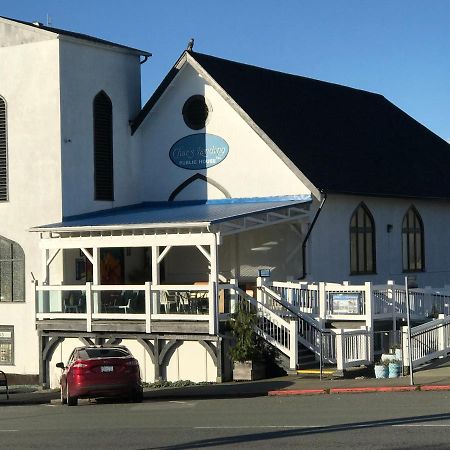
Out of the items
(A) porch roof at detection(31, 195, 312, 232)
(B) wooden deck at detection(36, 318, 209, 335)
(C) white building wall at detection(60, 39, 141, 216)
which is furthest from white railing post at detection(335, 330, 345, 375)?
(C) white building wall at detection(60, 39, 141, 216)

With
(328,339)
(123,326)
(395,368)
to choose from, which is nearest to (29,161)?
(123,326)

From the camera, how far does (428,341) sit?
2716 cm

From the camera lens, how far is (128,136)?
3516cm

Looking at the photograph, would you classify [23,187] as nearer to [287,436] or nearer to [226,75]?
[226,75]

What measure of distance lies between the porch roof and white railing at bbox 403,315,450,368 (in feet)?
18.4

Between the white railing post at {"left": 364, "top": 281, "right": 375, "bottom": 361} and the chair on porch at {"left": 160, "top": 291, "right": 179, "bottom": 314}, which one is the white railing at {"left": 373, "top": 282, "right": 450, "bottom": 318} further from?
the chair on porch at {"left": 160, "top": 291, "right": 179, "bottom": 314}

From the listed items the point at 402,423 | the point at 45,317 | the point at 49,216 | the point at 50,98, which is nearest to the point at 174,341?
the point at 45,317

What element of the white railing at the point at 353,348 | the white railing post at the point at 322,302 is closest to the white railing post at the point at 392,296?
the white railing post at the point at 322,302

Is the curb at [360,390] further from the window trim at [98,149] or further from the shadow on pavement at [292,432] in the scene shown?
the window trim at [98,149]

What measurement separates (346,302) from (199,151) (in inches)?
318

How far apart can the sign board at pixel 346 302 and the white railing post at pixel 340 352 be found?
80.7 inches

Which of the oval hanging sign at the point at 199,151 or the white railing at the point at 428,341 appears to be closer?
the white railing at the point at 428,341

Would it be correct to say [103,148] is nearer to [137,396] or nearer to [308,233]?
[308,233]

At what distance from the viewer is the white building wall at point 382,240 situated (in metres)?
32.6
